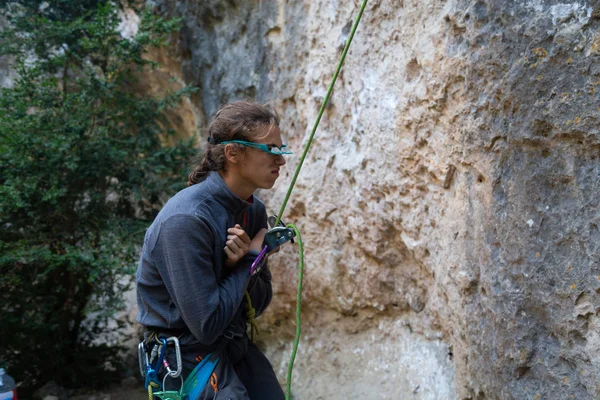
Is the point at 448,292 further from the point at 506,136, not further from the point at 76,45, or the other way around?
the point at 76,45

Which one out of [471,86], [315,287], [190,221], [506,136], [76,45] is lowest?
[315,287]

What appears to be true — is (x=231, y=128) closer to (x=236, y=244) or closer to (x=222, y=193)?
(x=222, y=193)

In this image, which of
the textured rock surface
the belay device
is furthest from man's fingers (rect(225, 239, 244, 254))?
the textured rock surface

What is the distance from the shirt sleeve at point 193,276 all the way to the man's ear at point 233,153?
0.29 meters

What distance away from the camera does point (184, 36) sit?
16.8 ft

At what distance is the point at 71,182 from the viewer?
4371 mm

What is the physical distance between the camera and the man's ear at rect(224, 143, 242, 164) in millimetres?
2062

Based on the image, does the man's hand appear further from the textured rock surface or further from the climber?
the textured rock surface

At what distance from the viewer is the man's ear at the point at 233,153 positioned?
206cm

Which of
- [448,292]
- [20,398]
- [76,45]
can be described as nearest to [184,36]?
[76,45]

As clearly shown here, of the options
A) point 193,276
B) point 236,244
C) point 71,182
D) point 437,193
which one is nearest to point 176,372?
point 193,276

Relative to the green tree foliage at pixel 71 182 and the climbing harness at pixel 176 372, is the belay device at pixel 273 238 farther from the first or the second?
the green tree foliage at pixel 71 182

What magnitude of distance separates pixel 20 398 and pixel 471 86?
3.86 meters

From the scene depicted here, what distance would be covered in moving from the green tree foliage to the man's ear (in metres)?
2.33
